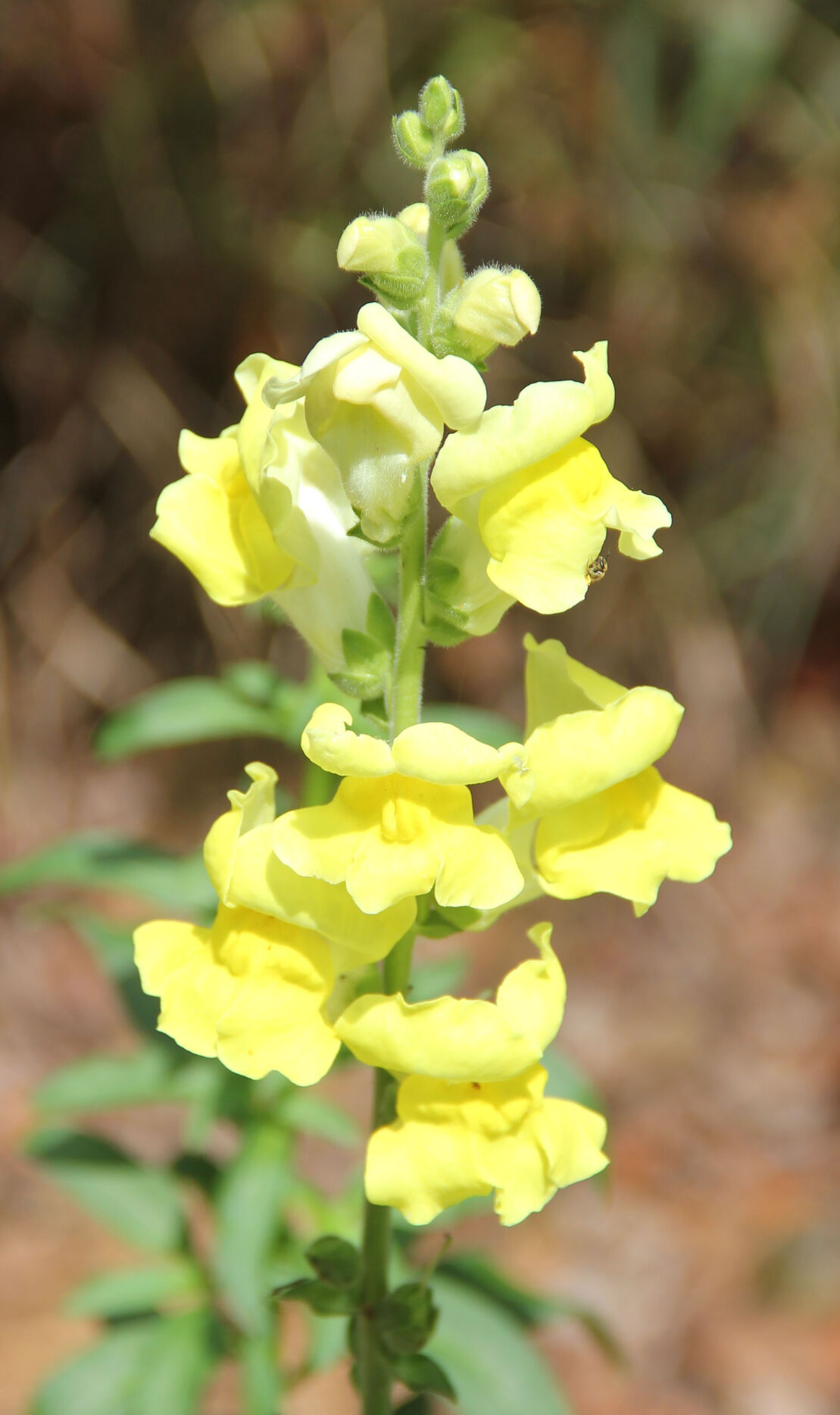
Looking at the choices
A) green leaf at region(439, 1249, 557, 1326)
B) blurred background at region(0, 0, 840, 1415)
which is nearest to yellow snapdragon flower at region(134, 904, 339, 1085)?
green leaf at region(439, 1249, 557, 1326)

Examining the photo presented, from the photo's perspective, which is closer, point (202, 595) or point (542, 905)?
point (202, 595)

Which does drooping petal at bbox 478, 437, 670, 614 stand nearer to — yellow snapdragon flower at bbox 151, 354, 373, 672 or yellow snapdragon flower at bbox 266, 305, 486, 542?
yellow snapdragon flower at bbox 266, 305, 486, 542

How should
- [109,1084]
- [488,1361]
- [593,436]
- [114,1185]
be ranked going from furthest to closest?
[593,436] < [114,1185] < [109,1084] < [488,1361]

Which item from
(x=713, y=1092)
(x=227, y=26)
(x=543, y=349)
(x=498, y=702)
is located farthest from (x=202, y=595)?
(x=713, y=1092)

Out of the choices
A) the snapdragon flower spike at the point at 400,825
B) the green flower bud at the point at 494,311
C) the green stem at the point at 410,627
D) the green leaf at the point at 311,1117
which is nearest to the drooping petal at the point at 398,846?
the snapdragon flower spike at the point at 400,825

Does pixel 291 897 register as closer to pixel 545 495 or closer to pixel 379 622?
pixel 379 622

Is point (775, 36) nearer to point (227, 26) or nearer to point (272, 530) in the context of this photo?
point (227, 26)

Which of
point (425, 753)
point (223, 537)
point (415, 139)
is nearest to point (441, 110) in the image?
point (415, 139)

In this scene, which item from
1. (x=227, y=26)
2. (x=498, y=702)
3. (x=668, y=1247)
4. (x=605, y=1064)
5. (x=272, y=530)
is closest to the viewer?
(x=272, y=530)
